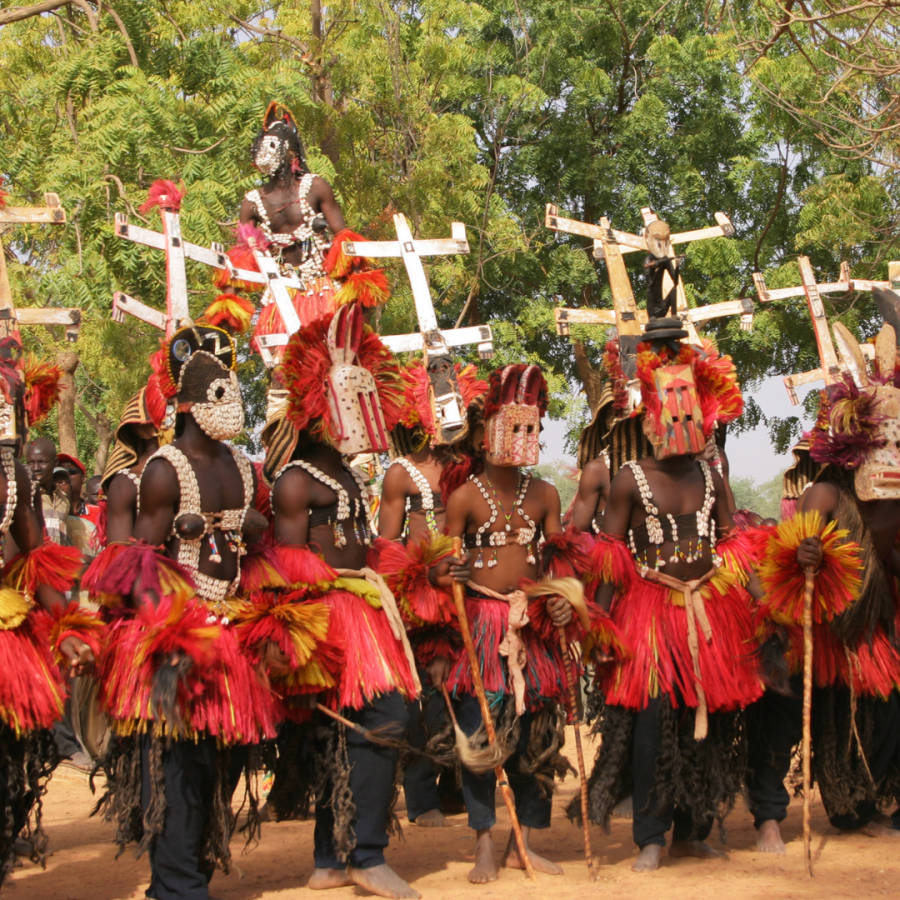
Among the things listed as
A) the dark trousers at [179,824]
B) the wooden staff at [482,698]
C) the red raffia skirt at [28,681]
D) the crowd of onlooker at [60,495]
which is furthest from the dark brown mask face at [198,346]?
the crowd of onlooker at [60,495]

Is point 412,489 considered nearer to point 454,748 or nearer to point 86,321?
point 454,748

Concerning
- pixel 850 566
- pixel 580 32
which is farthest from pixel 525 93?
pixel 850 566

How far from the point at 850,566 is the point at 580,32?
16.6 metres

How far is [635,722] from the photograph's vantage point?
578cm

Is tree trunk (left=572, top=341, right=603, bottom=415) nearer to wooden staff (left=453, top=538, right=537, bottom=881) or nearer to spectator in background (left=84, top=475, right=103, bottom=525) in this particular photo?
spectator in background (left=84, top=475, right=103, bottom=525)

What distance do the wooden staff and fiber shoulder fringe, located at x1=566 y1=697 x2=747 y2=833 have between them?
418 mm

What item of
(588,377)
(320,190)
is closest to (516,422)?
(320,190)

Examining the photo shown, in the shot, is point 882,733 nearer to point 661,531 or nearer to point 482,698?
point 661,531

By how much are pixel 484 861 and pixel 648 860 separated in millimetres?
760

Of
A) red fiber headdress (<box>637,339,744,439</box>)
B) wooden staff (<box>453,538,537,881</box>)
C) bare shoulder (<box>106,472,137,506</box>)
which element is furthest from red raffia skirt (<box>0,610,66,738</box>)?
red fiber headdress (<box>637,339,744,439</box>)

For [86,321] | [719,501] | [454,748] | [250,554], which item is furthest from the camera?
[86,321]

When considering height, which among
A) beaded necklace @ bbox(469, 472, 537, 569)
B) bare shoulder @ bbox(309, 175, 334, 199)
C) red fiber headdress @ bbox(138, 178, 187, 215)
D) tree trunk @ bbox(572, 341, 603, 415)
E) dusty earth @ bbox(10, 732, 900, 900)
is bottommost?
dusty earth @ bbox(10, 732, 900, 900)

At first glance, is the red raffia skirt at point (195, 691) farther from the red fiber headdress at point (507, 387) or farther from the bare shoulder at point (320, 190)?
the bare shoulder at point (320, 190)

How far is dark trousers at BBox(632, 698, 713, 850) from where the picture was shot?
5.68 m
